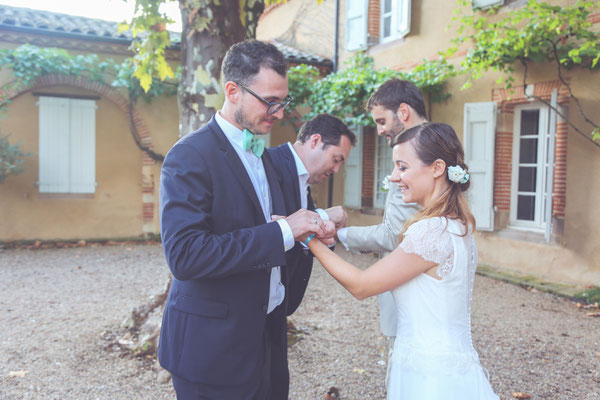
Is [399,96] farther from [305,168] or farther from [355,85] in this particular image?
[355,85]

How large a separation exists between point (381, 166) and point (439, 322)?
8.49 meters

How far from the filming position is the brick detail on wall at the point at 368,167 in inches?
405

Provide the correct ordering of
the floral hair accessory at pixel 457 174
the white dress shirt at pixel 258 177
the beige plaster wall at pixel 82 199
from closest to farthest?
the floral hair accessory at pixel 457 174
the white dress shirt at pixel 258 177
the beige plaster wall at pixel 82 199

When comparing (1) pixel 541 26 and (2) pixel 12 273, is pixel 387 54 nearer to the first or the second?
(1) pixel 541 26

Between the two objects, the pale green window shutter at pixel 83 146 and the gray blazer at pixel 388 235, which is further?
the pale green window shutter at pixel 83 146

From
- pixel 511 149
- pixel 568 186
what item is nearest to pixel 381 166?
pixel 511 149

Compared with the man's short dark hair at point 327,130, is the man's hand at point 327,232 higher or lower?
lower

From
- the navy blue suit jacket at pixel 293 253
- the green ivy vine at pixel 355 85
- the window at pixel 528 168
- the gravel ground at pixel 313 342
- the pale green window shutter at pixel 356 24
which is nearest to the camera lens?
the navy blue suit jacket at pixel 293 253

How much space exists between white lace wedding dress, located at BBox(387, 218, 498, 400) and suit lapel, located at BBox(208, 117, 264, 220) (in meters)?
0.59

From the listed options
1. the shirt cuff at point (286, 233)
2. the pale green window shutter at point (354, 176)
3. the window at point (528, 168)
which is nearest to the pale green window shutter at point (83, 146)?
the pale green window shutter at point (354, 176)

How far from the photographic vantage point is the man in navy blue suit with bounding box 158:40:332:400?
162 centimetres

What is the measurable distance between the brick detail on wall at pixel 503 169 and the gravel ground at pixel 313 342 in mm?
1241

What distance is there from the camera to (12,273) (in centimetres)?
741

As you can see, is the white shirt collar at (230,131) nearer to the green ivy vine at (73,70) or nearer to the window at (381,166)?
the green ivy vine at (73,70)
